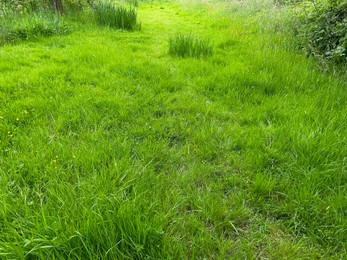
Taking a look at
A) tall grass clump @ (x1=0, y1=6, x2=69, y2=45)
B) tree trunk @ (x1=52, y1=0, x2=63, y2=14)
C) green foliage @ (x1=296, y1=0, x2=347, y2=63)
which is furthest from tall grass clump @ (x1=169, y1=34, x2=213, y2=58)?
tree trunk @ (x1=52, y1=0, x2=63, y2=14)

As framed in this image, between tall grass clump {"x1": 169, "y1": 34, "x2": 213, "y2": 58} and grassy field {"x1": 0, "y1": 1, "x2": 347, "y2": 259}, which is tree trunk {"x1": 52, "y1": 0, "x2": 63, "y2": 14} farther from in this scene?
tall grass clump {"x1": 169, "y1": 34, "x2": 213, "y2": 58}

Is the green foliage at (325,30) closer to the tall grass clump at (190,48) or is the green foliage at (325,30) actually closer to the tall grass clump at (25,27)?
the tall grass clump at (190,48)

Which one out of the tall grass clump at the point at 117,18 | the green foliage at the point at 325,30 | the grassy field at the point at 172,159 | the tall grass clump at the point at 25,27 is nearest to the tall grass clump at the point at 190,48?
the grassy field at the point at 172,159

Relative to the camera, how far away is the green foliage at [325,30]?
3.43 meters

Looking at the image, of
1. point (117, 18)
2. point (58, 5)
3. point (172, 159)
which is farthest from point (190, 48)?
point (58, 5)

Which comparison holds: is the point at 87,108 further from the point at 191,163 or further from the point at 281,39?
the point at 281,39

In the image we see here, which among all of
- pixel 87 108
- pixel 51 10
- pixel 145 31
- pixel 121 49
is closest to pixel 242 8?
pixel 145 31

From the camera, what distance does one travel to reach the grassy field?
4.41 ft

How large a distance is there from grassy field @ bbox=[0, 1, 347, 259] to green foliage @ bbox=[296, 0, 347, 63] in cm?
32

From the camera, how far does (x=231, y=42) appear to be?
4.86 metres

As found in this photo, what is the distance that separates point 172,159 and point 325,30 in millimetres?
3529

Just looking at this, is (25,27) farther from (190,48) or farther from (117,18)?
(190,48)

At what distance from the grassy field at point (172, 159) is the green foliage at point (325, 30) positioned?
32cm

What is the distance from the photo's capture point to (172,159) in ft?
6.73
